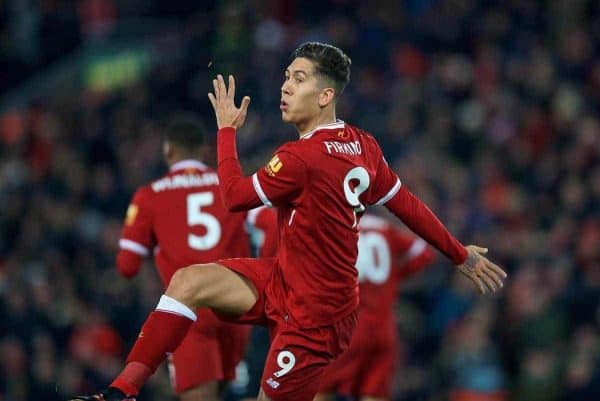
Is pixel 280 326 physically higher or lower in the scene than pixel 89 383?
higher

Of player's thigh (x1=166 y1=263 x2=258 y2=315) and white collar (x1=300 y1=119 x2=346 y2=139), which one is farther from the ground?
white collar (x1=300 y1=119 x2=346 y2=139)

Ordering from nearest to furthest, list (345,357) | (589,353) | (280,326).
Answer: (280,326), (345,357), (589,353)

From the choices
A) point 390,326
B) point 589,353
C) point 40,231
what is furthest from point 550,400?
point 40,231

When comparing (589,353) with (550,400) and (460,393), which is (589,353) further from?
(460,393)

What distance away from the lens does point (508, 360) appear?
11930 mm

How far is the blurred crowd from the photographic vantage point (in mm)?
11844

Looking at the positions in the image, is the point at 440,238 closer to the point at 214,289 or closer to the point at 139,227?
the point at 214,289

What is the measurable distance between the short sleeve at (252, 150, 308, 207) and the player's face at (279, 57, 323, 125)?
31 cm

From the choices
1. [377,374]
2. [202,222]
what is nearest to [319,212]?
[202,222]

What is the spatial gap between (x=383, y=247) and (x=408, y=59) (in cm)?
607

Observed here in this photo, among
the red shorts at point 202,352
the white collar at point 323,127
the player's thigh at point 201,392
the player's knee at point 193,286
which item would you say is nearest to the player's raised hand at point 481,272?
the white collar at point 323,127

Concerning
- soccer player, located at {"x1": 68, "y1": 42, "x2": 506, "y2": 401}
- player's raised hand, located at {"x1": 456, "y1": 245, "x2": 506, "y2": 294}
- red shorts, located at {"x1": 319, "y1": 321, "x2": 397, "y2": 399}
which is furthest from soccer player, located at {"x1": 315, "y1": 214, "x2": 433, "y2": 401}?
soccer player, located at {"x1": 68, "y1": 42, "x2": 506, "y2": 401}

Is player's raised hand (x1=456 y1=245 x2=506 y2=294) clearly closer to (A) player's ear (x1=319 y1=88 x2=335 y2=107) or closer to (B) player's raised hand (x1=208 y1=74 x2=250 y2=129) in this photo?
(A) player's ear (x1=319 y1=88 x2=335 y2=107)

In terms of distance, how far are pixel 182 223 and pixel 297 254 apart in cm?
188
